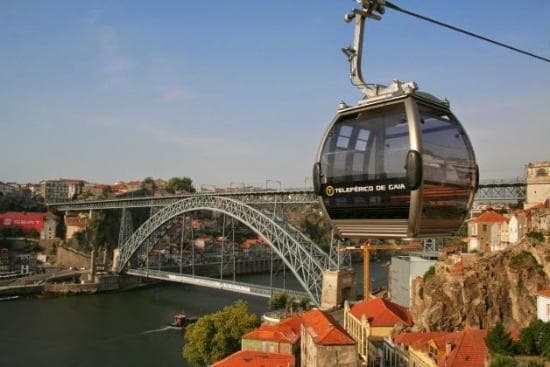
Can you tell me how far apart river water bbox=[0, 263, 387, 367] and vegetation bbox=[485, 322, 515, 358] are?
10.3 meters

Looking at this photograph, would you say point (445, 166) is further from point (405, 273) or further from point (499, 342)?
point (405, 273)

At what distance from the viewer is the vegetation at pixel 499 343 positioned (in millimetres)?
9117

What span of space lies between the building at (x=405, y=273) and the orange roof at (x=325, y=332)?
8319 millimetres

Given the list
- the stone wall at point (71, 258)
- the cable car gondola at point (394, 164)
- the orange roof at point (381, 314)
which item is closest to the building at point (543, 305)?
the orange roof at point (381, 314)

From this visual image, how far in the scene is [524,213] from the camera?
57.0 feet

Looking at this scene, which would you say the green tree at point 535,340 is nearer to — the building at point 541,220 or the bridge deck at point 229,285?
the building at point 541,220

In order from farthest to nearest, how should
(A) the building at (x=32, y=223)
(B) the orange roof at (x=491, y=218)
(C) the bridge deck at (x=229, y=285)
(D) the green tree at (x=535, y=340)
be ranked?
(A) the building at (x=32, y=223) < (C) the bridge deck at (x=229, y=285) < (B) the orange roof at (x=491, y=218) < (D) the green tree at (x=535, y=340)

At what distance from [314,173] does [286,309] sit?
1752 cm

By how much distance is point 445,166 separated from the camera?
2.64 meters

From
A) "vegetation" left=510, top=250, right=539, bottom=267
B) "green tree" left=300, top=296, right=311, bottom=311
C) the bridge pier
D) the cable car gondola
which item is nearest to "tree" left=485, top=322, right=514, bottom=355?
"vegetation" left=510, top=250, right=539, bottom=267

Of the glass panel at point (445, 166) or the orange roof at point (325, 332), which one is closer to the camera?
the glass panel at point (445, 166)

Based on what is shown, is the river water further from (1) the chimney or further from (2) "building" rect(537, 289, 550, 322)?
(2) "building" rect(537, 289, 550, 322)

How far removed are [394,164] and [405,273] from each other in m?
18.1

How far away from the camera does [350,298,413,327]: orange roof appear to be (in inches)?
539
